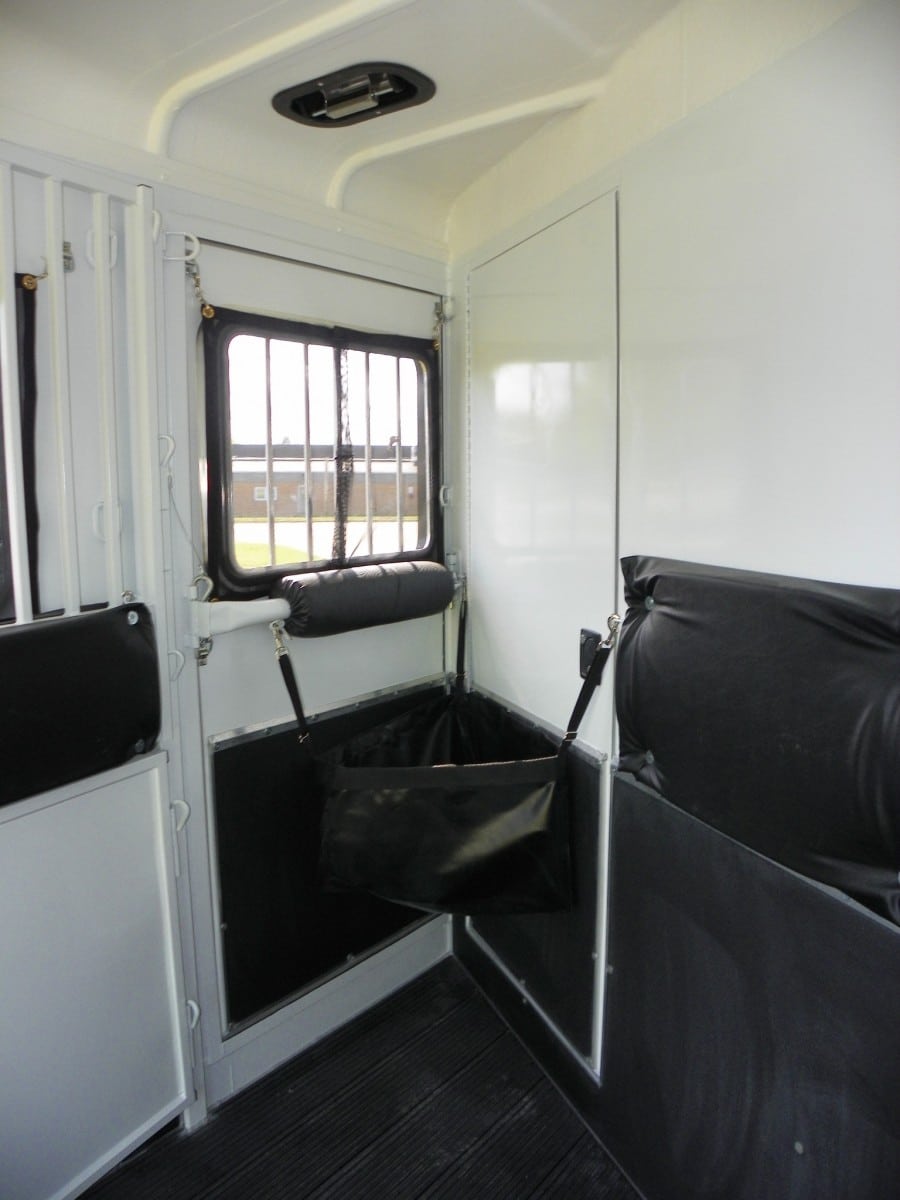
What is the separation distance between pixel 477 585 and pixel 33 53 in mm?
1636

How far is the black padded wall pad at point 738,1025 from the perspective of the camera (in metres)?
1.09

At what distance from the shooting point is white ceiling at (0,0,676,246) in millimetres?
1258

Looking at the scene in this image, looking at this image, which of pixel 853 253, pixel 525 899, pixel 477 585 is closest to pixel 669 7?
pixel 853 253

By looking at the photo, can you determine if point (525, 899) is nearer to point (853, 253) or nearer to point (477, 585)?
point (477, 585)

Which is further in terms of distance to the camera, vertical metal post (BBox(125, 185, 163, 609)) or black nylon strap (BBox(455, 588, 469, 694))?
black nylon strap (BBox(455, 588, 469, 694))

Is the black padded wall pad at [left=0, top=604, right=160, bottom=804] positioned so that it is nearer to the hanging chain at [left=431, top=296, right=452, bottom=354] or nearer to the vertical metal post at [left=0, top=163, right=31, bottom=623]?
the vertical metal post at [left=0, top=163, right=31, bottom=623]

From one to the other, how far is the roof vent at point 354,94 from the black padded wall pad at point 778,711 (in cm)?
119

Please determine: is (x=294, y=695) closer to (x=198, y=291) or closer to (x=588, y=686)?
(x=588, y=686)

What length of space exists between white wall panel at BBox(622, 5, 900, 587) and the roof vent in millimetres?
528

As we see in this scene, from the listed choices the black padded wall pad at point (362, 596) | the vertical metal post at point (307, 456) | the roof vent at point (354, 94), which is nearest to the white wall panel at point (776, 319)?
the roof vent at point (354, 94)

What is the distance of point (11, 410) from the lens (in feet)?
4.47

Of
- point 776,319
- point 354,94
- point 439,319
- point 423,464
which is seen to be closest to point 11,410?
point 354,94

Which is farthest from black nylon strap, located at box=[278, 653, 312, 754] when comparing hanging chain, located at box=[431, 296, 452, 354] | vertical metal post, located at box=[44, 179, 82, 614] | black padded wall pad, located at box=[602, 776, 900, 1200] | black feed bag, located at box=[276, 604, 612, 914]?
hanging chain, located at box=[431, 296, 452, 354]

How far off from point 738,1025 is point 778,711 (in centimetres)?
67
